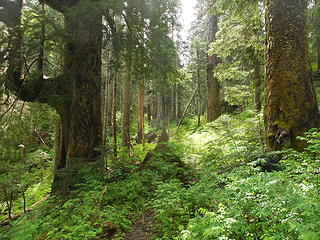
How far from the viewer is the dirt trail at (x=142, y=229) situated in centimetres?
384

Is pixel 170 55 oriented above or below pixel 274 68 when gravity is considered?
above

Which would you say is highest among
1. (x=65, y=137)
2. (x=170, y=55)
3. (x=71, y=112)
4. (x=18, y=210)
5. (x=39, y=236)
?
(x=170, y=55)

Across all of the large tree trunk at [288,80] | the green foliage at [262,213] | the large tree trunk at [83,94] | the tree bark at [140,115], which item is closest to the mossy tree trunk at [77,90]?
the large tree trunk at [83,94]

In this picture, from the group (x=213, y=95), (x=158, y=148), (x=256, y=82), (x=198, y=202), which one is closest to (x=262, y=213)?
(x=198, y=202)

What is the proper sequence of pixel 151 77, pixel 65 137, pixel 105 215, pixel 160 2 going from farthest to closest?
pixel 151 77 < pixel 65 137 < pixel 160 2 < pixel 105 215

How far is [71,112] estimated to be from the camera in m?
6.15

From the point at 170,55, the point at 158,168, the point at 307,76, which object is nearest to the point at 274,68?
the point at 307,76

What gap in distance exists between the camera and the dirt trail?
384 cm

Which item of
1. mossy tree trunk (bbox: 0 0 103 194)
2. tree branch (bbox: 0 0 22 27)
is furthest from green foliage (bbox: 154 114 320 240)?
tree branch (bbox: 0 0 22 27)

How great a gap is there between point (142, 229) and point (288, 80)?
3.98 metres

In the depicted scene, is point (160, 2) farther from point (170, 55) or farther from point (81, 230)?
point (81, 230)

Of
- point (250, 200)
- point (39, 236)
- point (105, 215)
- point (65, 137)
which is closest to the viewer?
point (250, 200)

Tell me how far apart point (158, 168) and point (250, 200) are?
3868 millimetres

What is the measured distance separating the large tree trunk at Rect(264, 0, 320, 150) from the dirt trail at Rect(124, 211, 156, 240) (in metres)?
2.86
